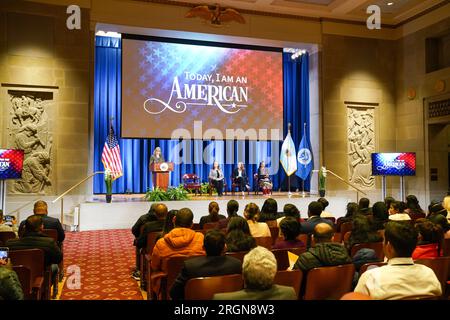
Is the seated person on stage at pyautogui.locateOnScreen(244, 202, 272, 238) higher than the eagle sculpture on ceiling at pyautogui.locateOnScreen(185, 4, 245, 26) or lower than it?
lower

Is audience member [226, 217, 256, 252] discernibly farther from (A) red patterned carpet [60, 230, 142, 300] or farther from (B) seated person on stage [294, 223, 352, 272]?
(A) red patterned carpet [60, 230, 142, 300]

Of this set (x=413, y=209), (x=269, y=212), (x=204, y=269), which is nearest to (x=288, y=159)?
(x=413, y=209)

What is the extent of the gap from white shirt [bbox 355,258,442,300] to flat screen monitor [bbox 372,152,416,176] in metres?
8.75

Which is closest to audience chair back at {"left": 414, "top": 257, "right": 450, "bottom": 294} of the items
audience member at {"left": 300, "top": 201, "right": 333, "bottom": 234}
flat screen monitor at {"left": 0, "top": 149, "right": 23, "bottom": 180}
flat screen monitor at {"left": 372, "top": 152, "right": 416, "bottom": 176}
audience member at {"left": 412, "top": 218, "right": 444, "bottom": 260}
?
audience member at {"left": 412, "top": 218, "right": 444, "bottom": 260}

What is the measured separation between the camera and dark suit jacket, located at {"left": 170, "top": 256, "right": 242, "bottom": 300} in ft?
7.68

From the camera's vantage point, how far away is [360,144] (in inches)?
459

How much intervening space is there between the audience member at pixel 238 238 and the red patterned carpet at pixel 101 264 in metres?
1.32

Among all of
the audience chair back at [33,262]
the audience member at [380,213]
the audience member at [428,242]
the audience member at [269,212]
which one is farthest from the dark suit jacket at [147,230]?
the audience member at [428,242]

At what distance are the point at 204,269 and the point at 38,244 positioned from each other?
167 centimetres

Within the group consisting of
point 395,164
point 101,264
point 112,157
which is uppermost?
point 112,157

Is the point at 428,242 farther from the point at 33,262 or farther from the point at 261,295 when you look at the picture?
the point at 33,262

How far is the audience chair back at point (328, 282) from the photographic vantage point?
2.33 metres

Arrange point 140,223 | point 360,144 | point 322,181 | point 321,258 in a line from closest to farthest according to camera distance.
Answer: point 321,258
point 140,223
point 322,181
point 360,144

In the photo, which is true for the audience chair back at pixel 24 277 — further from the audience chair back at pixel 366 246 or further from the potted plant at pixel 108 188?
the potted plant at pixel 108 188
